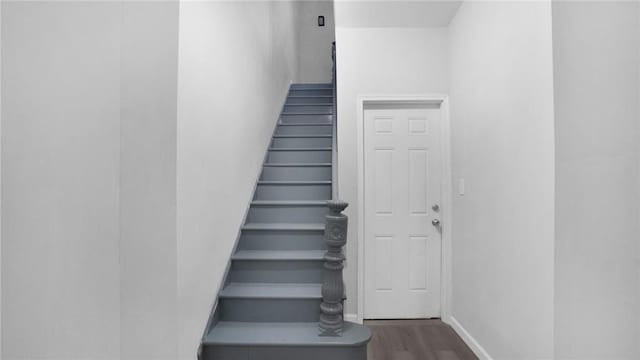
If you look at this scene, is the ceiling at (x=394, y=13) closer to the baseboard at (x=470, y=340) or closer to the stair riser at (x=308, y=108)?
the stair riser at (x=308, y=108)

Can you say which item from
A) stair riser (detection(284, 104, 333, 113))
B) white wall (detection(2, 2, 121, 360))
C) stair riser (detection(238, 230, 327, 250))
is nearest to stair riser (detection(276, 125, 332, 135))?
stair riser (detection(284, 104, 333, 113))

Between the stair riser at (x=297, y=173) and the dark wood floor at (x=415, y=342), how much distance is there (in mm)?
1395

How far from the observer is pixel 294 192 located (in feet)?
9.20

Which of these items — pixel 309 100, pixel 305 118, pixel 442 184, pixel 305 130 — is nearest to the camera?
pixel 442 184

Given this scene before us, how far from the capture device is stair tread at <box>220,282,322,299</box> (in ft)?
6.27

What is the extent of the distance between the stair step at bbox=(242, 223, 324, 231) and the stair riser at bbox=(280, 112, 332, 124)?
1.69 m

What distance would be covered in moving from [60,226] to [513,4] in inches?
92.4

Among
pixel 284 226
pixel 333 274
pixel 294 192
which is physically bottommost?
pixel 333 274

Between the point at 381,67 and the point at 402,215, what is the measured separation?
1.36 m

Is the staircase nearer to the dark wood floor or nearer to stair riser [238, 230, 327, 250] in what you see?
stair riser [238, 230, 327, 250]

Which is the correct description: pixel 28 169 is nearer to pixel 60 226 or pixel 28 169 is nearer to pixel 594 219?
pixel 60 226

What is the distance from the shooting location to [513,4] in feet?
5.73

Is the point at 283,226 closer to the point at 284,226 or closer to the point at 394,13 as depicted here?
the point at 284,226

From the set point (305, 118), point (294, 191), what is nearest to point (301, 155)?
point (294, 191)
